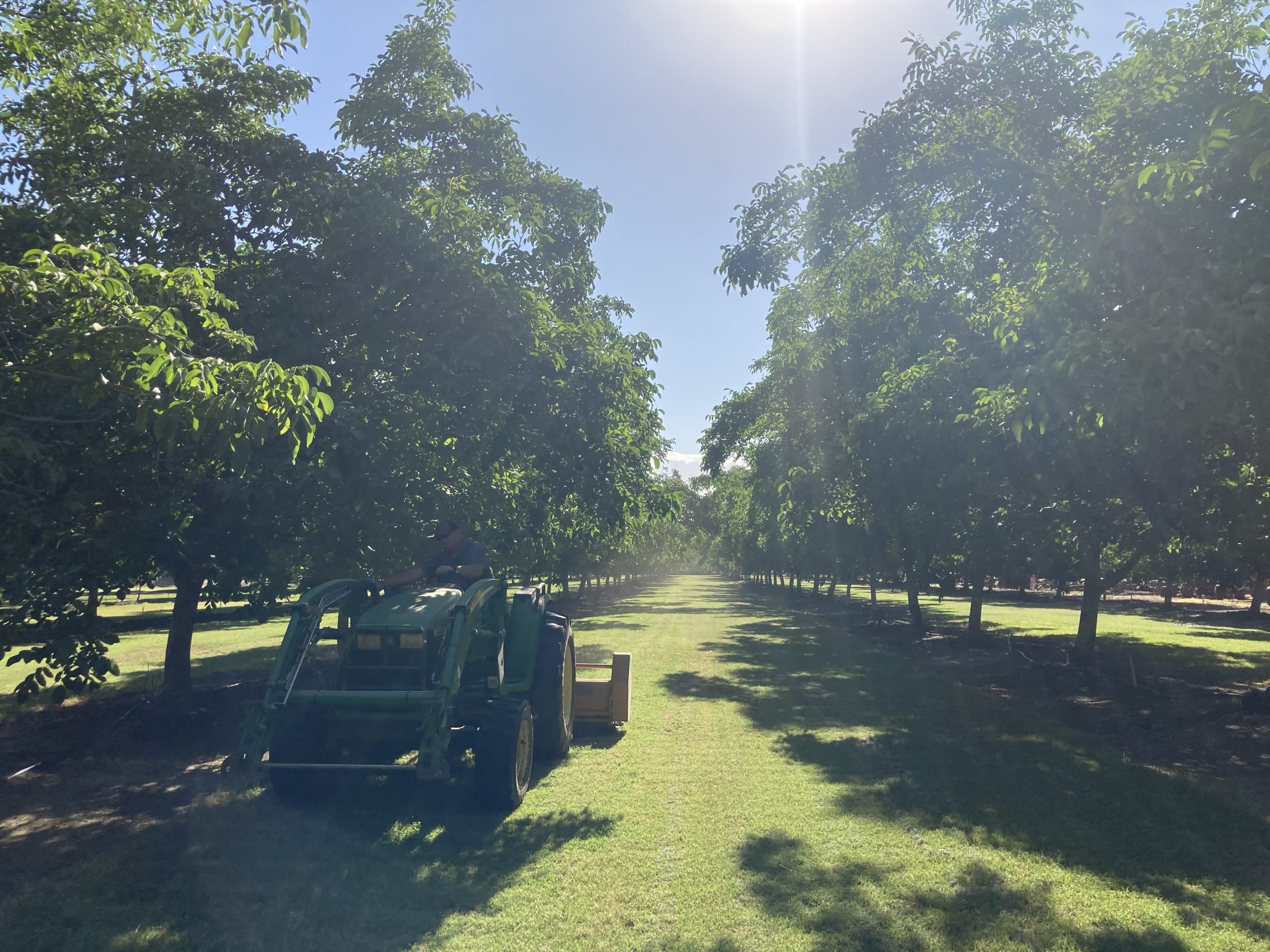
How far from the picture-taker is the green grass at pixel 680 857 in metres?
5.12

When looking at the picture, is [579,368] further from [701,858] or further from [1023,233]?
[701,858]

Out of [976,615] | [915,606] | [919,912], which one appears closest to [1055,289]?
[919,912]

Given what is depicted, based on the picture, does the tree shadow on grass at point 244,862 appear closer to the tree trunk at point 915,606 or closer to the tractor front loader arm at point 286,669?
the tractor front loader arm at point 286,669

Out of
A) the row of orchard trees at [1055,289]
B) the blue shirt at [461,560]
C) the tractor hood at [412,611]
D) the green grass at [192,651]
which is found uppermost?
the row of orchard trees at [1055,289]

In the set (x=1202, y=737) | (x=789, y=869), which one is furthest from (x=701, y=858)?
(x=1202, y=737)

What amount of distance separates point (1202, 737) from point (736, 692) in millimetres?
6988

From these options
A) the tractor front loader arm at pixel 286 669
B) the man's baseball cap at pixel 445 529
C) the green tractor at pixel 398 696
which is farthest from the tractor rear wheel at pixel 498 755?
the man's baseball cap at pixel 445 529

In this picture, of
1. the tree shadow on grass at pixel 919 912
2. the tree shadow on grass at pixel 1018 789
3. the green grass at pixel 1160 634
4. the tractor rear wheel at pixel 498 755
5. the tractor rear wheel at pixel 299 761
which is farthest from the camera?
the green grass at pixel 1160 634

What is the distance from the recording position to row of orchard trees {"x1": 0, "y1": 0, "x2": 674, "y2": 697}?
699 centimetres

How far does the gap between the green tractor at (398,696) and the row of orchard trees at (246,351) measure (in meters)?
1.74

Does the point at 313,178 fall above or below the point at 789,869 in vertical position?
above

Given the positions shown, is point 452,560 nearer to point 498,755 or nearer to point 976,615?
point 498,755

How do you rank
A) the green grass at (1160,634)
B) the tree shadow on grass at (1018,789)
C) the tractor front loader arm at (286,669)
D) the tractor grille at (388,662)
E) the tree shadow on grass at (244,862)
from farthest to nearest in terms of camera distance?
the green grass at (1160,634) < the tractor grille at (388,662) < the tractor front loader arm at (286,669) < the tree shadow on grass at (1018,789) < the tree shadow on grass at (244,862)

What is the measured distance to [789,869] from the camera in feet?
20.3
